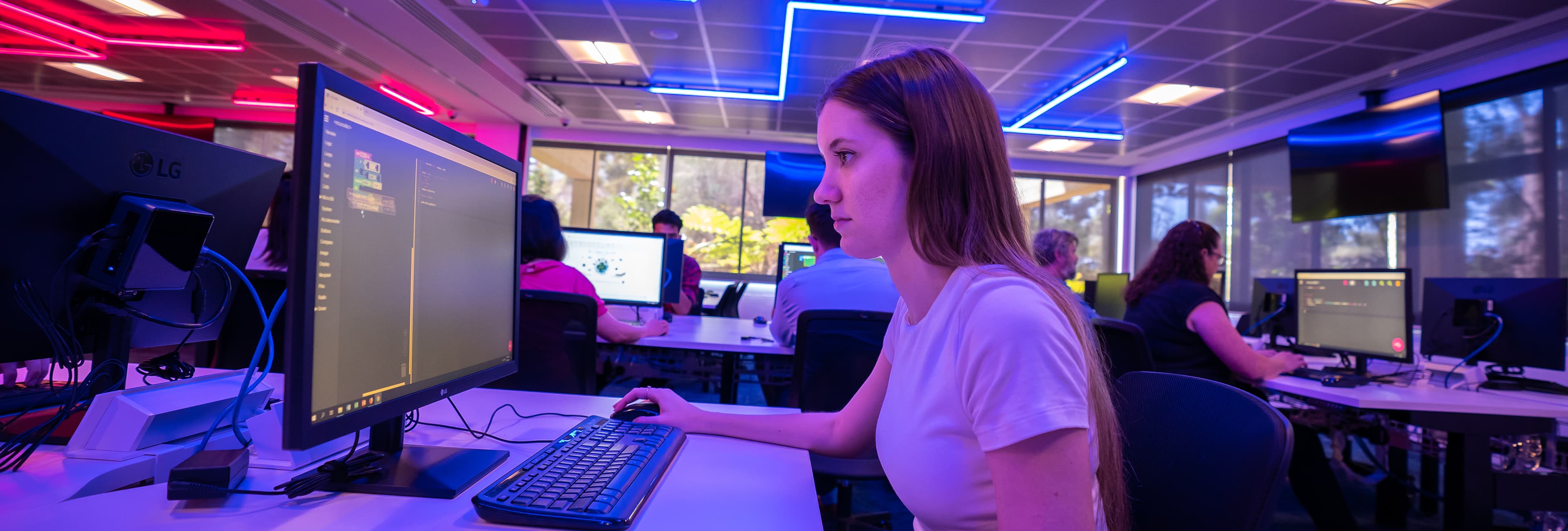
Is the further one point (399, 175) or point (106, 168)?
point (106, 168)

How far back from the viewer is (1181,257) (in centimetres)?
272

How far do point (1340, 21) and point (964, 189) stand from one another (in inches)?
187

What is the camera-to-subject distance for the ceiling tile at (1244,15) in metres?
3.85

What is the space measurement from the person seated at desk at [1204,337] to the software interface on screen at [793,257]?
6.54 feet

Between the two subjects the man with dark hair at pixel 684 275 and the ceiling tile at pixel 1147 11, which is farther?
the man with dark hair at pixel 684 275

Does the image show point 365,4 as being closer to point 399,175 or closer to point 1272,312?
point 399,175

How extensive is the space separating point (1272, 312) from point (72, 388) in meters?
4.68

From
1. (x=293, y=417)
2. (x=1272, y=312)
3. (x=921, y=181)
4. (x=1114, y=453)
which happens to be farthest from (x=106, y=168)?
(x=1272, y=312)

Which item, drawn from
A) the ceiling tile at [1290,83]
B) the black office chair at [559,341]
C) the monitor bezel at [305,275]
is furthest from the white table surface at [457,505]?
the ceiling tile at [1290,83]

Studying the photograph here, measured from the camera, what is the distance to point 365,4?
4.36 m

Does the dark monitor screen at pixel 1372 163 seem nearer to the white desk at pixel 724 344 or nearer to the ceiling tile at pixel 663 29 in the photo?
the white desk at pixel 724 344

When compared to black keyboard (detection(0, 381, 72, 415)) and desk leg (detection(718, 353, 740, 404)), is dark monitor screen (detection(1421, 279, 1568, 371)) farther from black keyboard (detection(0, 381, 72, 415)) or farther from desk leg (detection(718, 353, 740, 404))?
black keyboard (detection(0, 381, 72, 415))

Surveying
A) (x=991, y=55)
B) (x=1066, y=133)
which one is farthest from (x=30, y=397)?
(x=1066, y=133)

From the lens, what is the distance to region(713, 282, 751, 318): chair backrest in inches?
219
